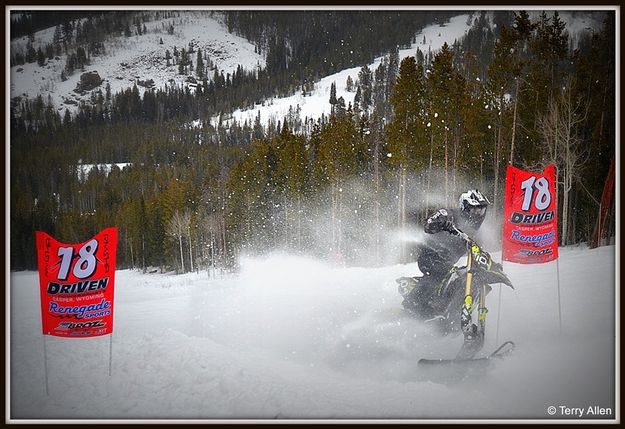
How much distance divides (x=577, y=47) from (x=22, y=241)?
917 centimetres

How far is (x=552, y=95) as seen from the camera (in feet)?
22.6

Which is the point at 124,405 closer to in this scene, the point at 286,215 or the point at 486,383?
the point at 486,383

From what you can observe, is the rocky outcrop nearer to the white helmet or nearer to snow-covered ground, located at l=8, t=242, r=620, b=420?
snow-covered ground, located at l=8, t=242, r=620, b=420

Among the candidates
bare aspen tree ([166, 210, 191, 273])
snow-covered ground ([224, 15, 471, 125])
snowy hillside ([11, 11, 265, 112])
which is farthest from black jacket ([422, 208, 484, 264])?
bare aspen tree ([166, 210, 191, 273])

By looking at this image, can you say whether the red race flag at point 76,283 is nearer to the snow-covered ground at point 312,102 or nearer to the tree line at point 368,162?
the tree line at point 368,162

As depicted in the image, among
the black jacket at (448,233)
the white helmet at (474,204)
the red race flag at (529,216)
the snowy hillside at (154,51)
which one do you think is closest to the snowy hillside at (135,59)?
the snowy hillside at (154,51)

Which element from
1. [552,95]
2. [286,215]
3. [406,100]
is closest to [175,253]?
[286,215]

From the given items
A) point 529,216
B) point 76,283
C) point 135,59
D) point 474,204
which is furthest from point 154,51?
point 529,216

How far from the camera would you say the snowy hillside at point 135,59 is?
5.90 meters

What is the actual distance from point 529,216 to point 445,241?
1245 mm

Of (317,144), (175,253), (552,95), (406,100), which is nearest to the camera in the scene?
(552,95)

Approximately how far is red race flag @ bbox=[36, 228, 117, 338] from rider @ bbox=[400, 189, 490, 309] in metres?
4.57

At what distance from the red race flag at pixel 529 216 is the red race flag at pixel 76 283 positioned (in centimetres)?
575

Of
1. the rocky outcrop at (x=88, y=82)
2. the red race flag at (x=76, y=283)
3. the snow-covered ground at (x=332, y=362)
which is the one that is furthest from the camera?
the rocky outcrop at (x=88, y=82)
